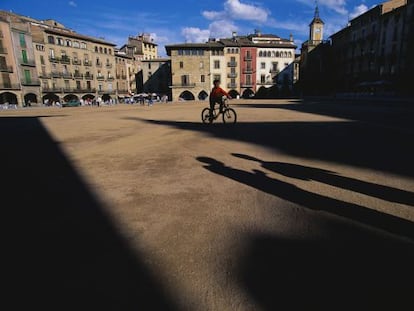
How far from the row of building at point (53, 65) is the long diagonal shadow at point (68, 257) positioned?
5263 centimetres

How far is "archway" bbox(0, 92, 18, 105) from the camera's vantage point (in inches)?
1797

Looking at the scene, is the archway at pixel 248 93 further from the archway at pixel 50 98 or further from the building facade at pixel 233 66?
the archway at pixel 50 98

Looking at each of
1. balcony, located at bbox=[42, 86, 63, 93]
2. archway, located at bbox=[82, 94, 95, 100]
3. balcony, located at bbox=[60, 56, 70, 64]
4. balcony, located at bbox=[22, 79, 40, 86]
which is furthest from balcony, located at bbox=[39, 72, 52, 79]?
archway, located at bbox=[82, 94, 95, 100]

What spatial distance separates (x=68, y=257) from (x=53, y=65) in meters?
60.2

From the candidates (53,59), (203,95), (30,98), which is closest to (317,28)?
(203,95)

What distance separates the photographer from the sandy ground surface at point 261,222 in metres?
1.90

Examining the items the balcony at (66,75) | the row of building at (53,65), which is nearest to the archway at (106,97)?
the row of building at (53,65)

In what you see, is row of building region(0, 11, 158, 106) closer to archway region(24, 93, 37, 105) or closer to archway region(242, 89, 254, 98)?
archway region(24, 93, 37, 105)

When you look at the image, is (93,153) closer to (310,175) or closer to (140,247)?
(140,247)

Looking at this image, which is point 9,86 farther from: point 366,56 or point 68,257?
point 366,56

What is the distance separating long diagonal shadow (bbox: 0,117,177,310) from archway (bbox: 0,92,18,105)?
53811 mm

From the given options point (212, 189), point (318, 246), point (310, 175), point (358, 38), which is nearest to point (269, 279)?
point (318, 246)

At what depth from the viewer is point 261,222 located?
111 inches

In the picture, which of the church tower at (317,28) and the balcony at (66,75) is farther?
the church tower at (317,28)
